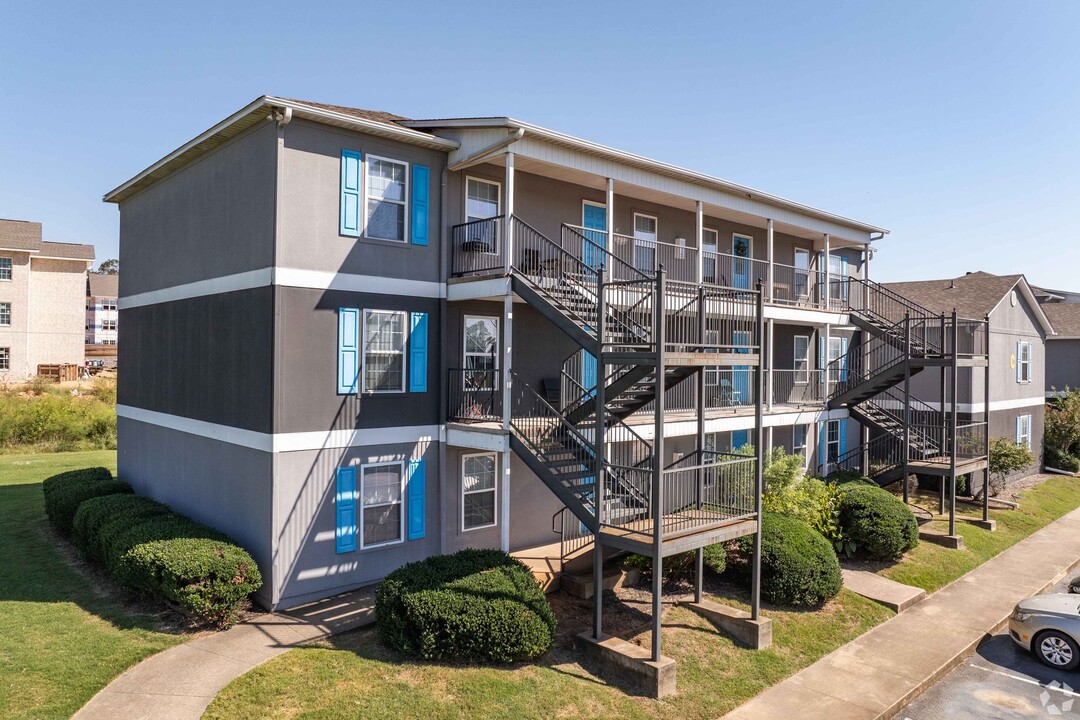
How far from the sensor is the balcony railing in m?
14.2

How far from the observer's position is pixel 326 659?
9.88 metres

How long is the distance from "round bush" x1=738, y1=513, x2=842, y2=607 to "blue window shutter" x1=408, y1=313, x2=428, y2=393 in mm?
7299

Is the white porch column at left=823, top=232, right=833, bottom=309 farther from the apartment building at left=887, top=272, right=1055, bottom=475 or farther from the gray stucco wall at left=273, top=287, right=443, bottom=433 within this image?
the gray stucco wall at left=273, top=287, right=443, bottom=433

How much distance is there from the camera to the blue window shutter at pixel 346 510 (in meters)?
12.8

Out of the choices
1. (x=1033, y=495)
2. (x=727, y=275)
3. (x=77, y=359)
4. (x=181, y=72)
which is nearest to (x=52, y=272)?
(x=77, y=359)

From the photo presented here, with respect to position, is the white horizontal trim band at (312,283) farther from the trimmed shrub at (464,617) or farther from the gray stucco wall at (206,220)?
the trimmed shrub at (464,617)

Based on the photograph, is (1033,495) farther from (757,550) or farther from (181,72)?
(181,72)

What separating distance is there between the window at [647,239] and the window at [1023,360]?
737 inches

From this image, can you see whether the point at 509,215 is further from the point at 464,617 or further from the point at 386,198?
the point at 464,617

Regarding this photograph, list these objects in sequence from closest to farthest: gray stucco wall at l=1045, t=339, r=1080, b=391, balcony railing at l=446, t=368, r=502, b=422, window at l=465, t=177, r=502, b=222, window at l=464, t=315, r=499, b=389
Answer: balcony railing at l=446, t=368, r=502, b=422, window at l=464, t=315, r=499, b=389, window at l=465, t=177, r=502, b=222, gray stucco wall at l=1045, t=339, r=1080, b=391

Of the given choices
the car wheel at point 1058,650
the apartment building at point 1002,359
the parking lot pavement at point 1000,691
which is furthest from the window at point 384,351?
the apartment building at point 1002,359

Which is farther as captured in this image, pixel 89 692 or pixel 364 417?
pixel 364 417

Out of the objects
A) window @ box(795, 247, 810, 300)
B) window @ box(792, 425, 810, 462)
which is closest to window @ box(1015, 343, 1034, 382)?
window @ box(795, 247, 810, 300)

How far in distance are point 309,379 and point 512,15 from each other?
346 inches
